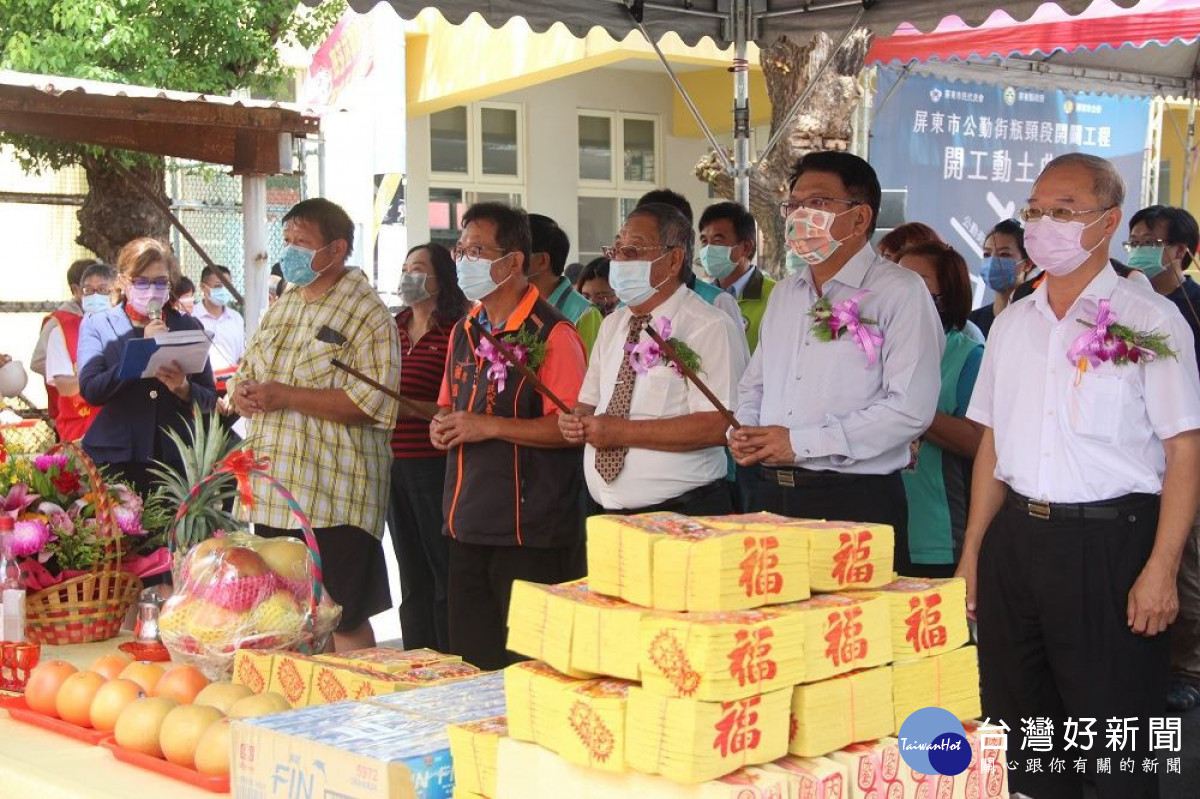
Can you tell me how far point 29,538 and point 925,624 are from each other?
89.7 inches

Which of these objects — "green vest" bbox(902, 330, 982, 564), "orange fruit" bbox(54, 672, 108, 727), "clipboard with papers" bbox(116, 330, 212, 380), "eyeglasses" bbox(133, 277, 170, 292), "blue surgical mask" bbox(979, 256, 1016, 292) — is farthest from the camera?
"blue surgical mask" bbox(979, 256, 1016, 292)

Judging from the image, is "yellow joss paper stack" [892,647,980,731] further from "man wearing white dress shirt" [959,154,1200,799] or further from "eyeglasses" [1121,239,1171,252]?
"eyeglasses" [1121,239,1171,252]

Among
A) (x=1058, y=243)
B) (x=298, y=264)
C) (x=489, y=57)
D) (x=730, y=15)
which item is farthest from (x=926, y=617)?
(x=489, y=57)

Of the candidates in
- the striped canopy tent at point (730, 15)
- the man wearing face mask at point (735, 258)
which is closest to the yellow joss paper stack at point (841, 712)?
the striped canopy tent at point (730, 15)

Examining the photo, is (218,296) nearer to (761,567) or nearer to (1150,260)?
(1150,260)

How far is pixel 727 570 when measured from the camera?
1.83 metres

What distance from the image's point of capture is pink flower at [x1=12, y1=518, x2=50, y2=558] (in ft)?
11.0

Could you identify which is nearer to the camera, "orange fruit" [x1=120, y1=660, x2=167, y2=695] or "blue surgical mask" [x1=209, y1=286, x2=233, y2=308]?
"orange fruit" [x1=120, y1=660, x2=167, y2=695]

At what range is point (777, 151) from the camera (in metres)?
10.4

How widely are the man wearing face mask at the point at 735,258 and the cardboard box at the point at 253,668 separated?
126 inches

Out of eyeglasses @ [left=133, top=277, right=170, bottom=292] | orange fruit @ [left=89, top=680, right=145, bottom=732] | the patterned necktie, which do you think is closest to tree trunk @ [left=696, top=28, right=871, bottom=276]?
eyeglasses @ [left=133, top=277, right=170, bottom=292]

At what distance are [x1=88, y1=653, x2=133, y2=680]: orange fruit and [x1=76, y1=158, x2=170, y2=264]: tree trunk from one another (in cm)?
658

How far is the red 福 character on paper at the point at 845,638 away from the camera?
189 cm

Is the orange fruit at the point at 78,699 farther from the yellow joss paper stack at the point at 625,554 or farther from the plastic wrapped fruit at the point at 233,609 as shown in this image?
the yellow joss paper stack at the point at 625,554
